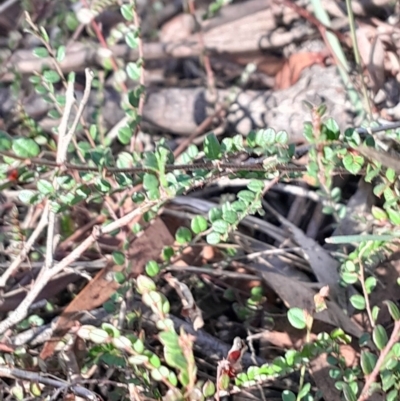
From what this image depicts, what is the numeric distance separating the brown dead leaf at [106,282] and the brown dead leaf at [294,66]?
0.63 m

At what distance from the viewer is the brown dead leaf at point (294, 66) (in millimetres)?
1728

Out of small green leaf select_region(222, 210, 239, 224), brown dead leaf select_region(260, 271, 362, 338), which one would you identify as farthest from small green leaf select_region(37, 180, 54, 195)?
brown dead leaf select_region(260, 271, 362, 338)

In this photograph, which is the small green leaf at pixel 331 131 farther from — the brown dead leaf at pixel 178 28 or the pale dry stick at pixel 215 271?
the brown dead leaf at pixel 178 28

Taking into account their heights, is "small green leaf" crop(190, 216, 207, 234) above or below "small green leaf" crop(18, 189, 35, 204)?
below

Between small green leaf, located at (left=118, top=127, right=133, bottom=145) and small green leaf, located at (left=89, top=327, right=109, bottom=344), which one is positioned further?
small green leaf, located at (left=118, top=127, right=133, bottom=145)

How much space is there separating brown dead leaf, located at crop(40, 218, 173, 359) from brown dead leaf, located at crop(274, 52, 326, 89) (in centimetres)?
63

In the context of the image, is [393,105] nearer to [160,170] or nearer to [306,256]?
[306,256]

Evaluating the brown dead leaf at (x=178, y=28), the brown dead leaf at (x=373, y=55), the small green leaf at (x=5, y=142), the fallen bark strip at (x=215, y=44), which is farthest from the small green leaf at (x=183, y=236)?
the brown dead leaf at (x=178, y=28)

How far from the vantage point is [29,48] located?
203 centimetres

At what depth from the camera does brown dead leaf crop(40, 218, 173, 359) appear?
1.28 metres

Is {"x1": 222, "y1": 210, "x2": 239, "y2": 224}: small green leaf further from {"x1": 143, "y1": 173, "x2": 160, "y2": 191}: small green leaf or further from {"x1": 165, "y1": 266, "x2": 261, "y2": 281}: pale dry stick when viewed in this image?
{"x1": 165, "y1": 266, "x2": 261, "y2": 281}: pale dry stick

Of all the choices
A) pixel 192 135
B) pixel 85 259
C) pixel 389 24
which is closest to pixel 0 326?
pixel 85 259

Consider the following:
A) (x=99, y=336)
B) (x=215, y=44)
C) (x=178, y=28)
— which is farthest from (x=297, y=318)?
(x=178, y=28)

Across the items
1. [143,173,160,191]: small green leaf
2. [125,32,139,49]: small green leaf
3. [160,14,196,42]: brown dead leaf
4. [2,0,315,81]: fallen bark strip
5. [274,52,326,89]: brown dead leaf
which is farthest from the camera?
[160,14,196,42]: brown dead leaf
